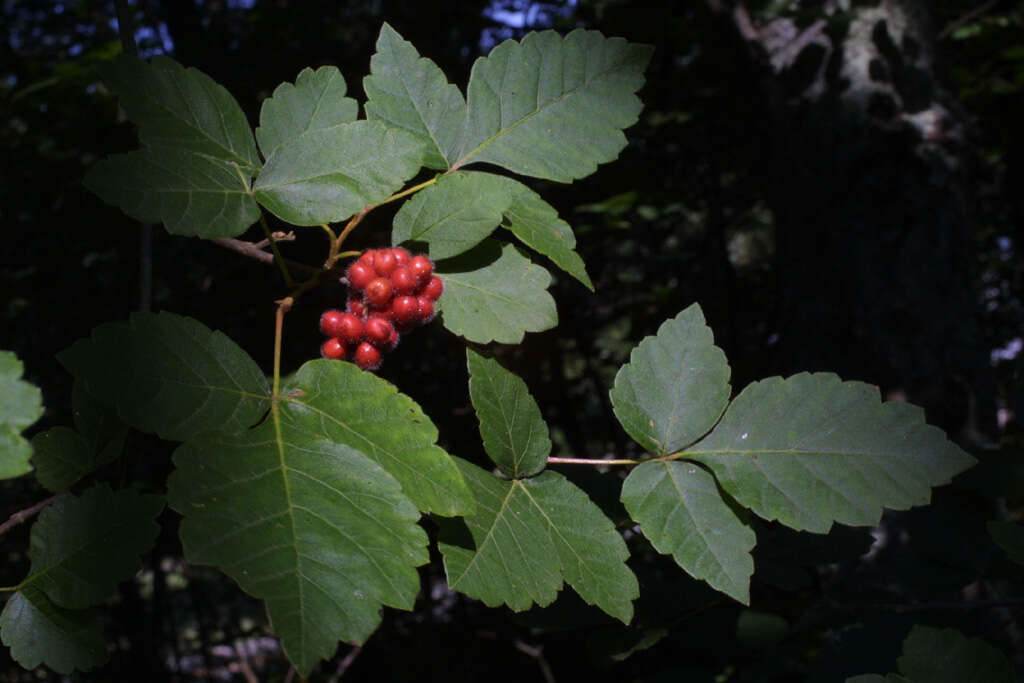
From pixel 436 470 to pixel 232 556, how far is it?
0.23 metres

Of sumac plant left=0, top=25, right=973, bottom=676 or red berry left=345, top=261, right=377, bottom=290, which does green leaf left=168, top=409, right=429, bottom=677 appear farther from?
red berry left=345, top=261, right=377, bottom=290

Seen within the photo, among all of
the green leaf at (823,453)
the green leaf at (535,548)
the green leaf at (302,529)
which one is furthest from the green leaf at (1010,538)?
the green leaf at (302,529)

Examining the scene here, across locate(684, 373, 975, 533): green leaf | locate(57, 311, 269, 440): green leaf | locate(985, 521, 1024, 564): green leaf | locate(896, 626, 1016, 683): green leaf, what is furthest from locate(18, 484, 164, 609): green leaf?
locate(985, 521, 1024, 564): green leaf

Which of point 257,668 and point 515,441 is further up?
point 515,441

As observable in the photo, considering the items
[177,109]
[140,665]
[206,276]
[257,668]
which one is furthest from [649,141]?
[257,668]

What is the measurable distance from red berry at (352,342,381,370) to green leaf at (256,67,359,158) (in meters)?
0.31

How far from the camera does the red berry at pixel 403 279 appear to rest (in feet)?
3.31

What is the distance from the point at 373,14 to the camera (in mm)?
4703

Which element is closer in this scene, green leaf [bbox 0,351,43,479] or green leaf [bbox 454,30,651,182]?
green leaf [bbox 0,351,43,479]

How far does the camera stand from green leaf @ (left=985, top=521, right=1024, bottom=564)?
1171mm

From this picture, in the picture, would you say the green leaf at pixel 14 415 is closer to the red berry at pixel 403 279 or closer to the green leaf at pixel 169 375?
the green leaf at pixel 169 375

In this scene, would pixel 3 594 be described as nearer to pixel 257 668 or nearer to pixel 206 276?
pixel 206 276

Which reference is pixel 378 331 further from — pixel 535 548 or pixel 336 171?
pixel 535 548

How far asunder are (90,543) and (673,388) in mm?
837
